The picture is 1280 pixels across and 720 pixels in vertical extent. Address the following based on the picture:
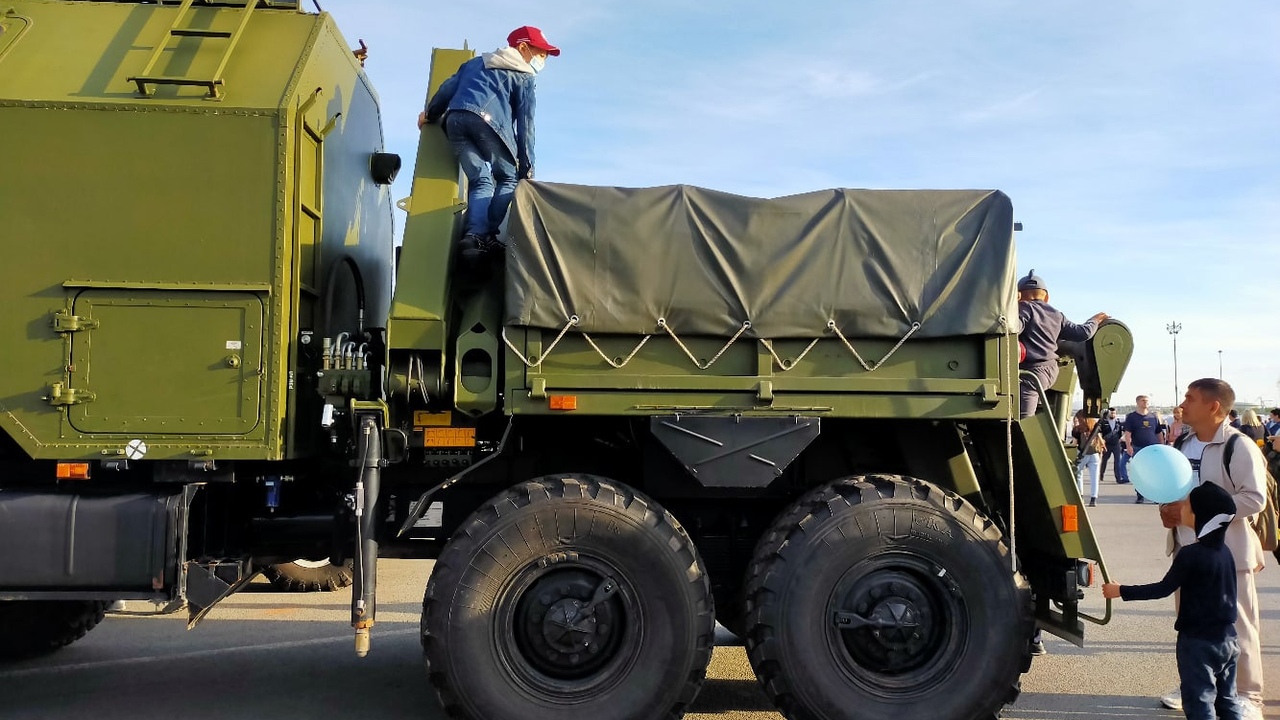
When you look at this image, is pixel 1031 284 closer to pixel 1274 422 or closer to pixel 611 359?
pixel 611 359

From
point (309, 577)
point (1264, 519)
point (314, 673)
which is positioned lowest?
point (314, 673)

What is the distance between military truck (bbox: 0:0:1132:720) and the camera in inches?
174

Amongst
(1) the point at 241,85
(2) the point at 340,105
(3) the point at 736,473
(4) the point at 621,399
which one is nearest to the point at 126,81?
(1) the point at 241,85

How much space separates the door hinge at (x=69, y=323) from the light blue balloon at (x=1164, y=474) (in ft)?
16.3

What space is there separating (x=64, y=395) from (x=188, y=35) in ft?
6.29

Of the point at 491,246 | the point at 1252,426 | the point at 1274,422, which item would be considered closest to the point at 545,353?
the point at 491,246

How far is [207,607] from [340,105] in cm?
282

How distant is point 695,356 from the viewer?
15.1 feet

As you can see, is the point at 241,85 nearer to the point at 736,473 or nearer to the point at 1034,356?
the point at 736,473

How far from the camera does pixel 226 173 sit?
4.55 meters

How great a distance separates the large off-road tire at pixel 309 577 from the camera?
6.67 meters

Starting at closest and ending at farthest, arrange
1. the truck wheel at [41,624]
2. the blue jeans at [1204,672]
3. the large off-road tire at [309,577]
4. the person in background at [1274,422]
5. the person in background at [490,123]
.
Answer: the blue jeans at [1204,672] → the person in background at [490,123] → the truck wheel at [41,624] → the large off-road tire at [309,577] → the person in background at [1274,422]

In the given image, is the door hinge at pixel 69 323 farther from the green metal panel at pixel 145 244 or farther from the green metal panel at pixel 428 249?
the green metal panel at pixel 428 249

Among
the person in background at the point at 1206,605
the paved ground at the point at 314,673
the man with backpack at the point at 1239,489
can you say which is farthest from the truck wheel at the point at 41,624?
the man with backpack at the point at 1239,489
